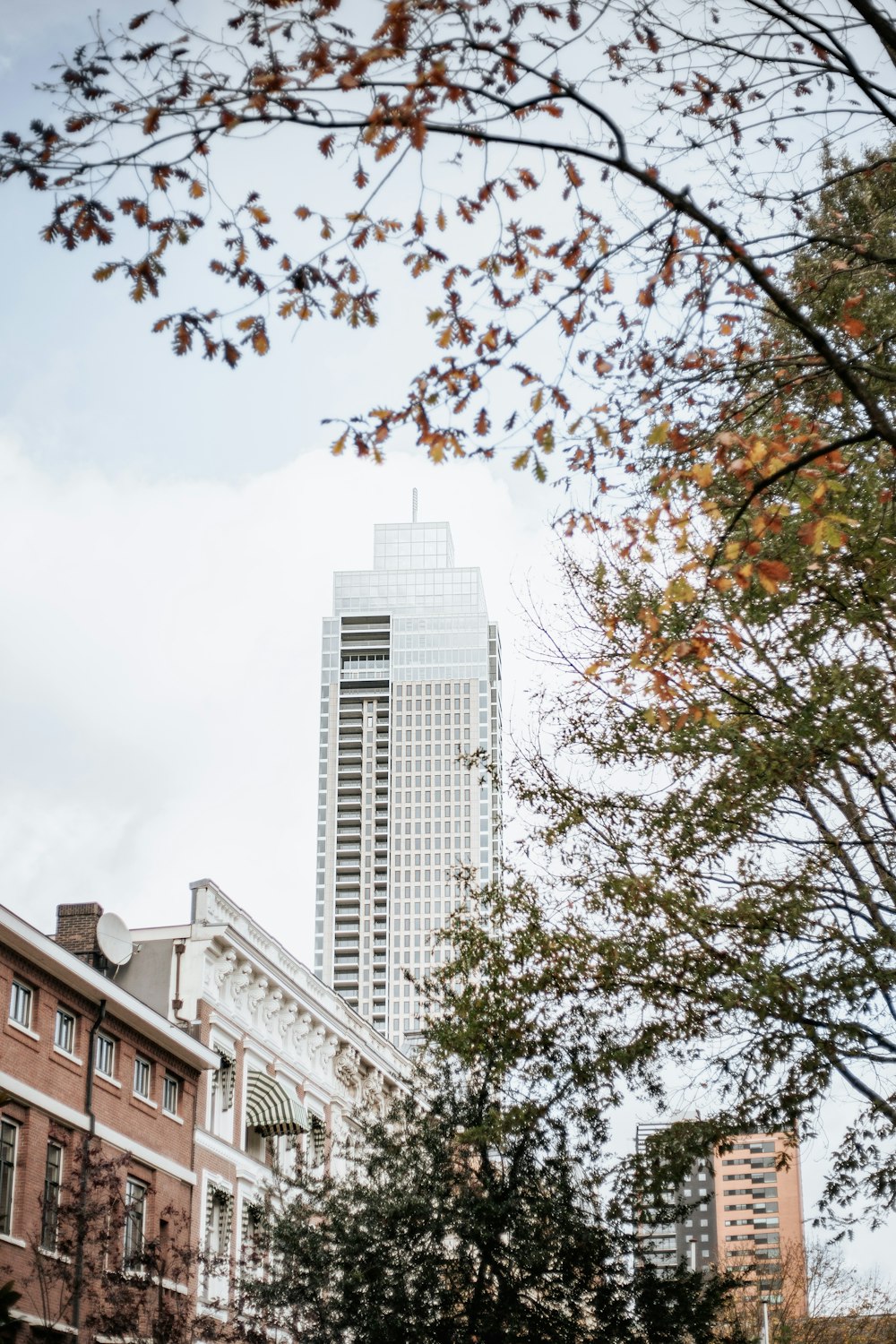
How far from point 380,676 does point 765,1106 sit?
172m

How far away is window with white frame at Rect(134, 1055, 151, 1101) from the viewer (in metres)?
34.8

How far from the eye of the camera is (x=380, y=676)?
18850 centimetres

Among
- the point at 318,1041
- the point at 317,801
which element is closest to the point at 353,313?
the point at 318,1041

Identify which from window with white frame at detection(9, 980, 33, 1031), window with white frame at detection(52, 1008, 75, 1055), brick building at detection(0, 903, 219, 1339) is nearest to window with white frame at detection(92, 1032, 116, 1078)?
brick building at detection(0, 903, 219, 1339)

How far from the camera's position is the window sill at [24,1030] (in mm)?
29281

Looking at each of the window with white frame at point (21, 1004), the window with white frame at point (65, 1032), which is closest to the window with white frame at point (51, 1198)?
the window with white frame at point (65, 1032)

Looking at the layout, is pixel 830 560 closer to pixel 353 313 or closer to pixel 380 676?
pixel 353 313

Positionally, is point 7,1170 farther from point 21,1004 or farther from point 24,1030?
point 21,1004

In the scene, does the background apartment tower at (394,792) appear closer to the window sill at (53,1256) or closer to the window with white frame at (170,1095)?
the window with white frame at (170,1095)

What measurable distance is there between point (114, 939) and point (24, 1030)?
26.8 feet

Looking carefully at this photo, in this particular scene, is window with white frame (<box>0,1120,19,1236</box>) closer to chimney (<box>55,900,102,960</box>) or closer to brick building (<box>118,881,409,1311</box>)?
brick building (<box>118,881,409,1311</box>)

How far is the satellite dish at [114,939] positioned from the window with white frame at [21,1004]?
672 centimetres

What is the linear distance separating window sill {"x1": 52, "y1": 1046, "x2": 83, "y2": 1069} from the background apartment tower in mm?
140670

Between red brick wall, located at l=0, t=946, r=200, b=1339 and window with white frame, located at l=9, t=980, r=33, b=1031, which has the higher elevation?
window with white frame, located at l=9, t=980, r=33, b=1031
